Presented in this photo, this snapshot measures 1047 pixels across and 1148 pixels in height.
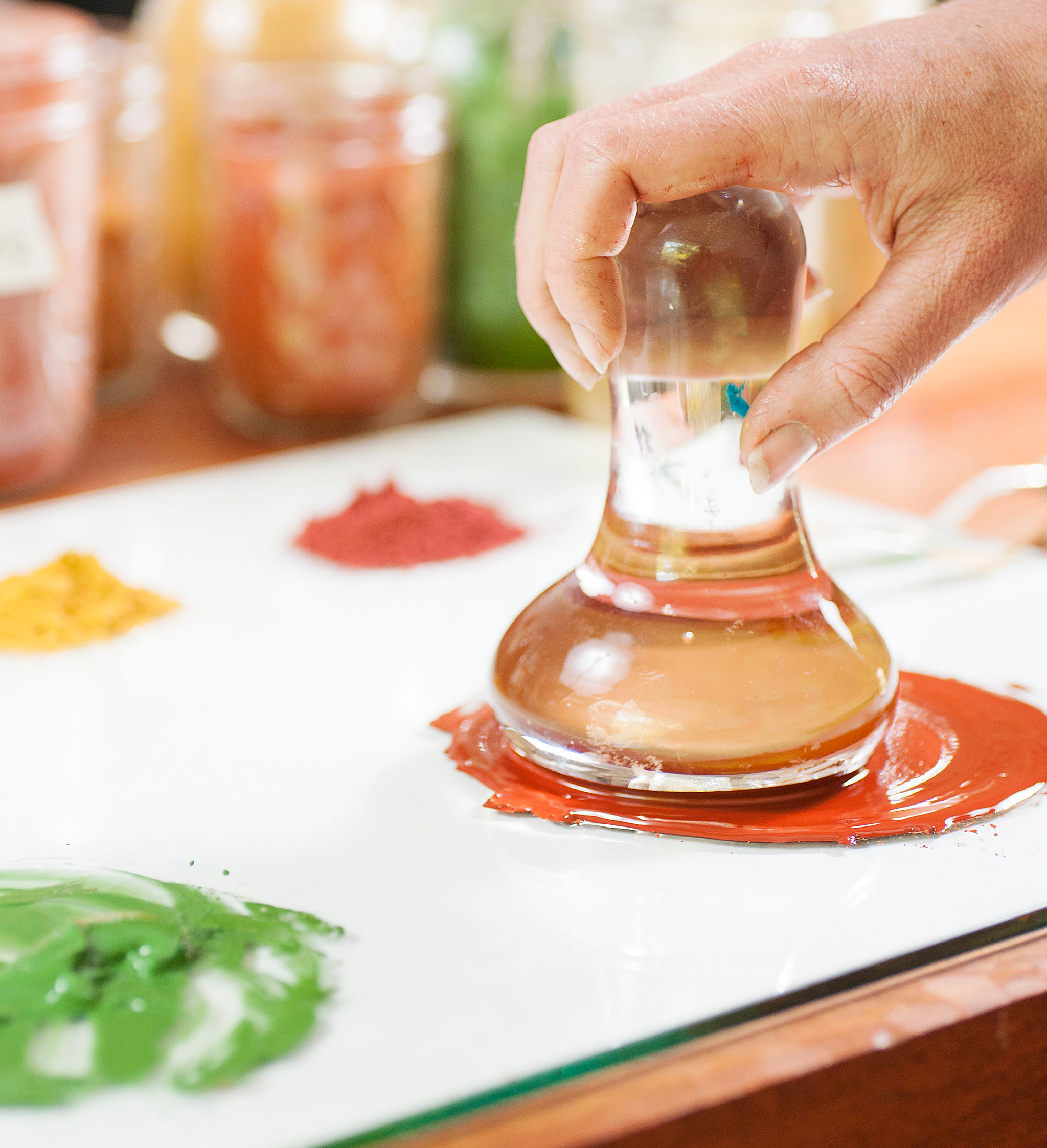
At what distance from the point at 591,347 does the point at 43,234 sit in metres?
0.39

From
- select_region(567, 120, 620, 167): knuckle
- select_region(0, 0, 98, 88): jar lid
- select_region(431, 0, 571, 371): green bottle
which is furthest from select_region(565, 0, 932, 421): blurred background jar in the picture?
select_region(567, 120, 620, 167): knuckle

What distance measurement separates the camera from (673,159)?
0.35 meters

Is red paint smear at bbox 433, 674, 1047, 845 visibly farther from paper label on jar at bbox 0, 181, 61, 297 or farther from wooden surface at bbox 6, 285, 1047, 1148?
paper label on jar at bbox 0, 181, 61, 297

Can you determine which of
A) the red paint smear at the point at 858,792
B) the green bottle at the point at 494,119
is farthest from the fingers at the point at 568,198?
the green bottle at the point at 494,119

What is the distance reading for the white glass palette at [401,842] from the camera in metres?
0.30

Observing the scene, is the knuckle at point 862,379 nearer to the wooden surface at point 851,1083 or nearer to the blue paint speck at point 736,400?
the blue paint speck at point 736,400

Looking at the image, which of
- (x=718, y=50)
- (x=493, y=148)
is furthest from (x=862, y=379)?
(x=493, y=148)

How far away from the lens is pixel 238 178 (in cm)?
80

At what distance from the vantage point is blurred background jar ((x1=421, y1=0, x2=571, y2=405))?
86cm

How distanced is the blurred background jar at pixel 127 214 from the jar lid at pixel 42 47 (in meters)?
0.14

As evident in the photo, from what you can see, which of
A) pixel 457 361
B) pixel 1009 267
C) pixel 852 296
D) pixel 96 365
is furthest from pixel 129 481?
pixel 1009 267

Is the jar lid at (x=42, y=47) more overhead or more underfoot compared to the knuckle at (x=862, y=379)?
more overhead

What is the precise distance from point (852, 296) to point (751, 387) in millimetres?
446

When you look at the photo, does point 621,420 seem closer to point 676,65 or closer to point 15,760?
point 15,760
